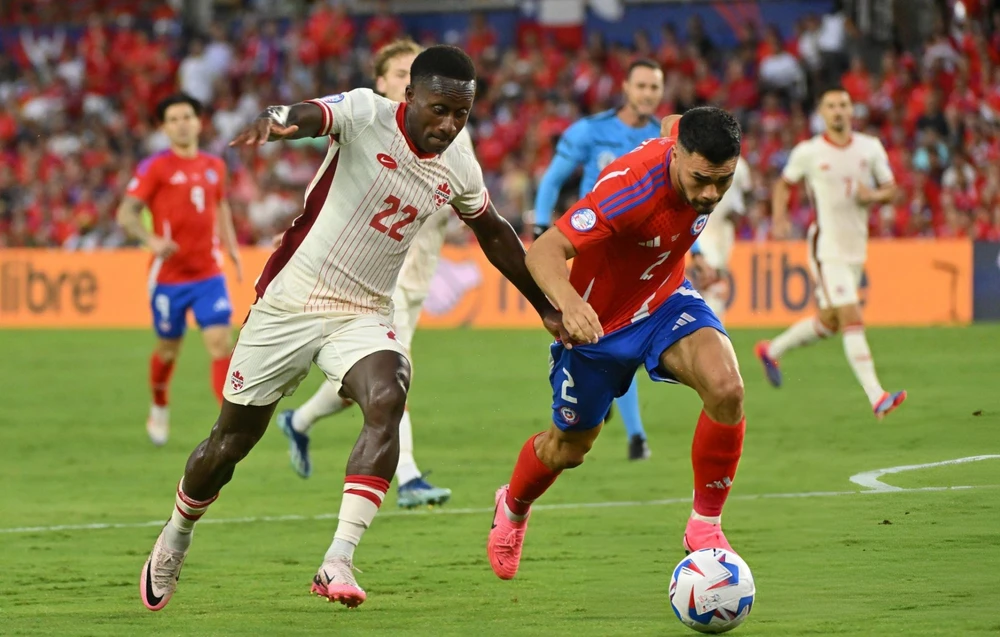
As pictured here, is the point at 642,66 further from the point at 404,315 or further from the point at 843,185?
the point at 843,185

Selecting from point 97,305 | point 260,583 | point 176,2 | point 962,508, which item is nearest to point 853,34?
point 97,305

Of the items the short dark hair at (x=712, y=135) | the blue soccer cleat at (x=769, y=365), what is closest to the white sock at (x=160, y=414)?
the blue soccer cleat at (x=769, y=365)

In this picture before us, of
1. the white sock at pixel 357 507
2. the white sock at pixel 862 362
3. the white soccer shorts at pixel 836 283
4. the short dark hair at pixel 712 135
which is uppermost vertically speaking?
the short dark hair at pixel 712 135

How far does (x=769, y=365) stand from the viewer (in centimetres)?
1488

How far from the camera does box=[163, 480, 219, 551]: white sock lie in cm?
636

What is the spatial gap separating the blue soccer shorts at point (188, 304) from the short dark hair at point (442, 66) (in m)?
6.37

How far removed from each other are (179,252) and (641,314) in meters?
6.52

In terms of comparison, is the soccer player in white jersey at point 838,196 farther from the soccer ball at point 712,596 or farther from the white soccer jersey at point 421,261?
the soccer ball at point 712,596

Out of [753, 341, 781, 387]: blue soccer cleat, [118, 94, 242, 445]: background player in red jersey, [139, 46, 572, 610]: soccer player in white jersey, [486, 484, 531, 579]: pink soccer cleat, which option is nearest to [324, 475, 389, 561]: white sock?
[139, 46, 572, 610]: soccer player in white jersey

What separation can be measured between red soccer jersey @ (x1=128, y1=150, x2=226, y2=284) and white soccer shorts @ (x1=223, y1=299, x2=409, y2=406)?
245 inches

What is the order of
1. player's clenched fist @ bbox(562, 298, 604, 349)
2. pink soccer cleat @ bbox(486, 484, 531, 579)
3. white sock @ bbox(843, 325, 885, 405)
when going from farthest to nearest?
white sock @ bbox(843, 325, 885, 405) < pink soccer cleat @ bbox(486, 484, 531, 579) < player's clenched fist @ bbox(562, 298, 604, 349)

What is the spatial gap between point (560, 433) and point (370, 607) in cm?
122

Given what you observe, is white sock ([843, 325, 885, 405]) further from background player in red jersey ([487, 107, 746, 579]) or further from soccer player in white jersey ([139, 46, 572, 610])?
soccer player in white jersey ([139, 46, 572, 610])

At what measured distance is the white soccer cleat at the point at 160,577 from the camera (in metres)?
6.21
